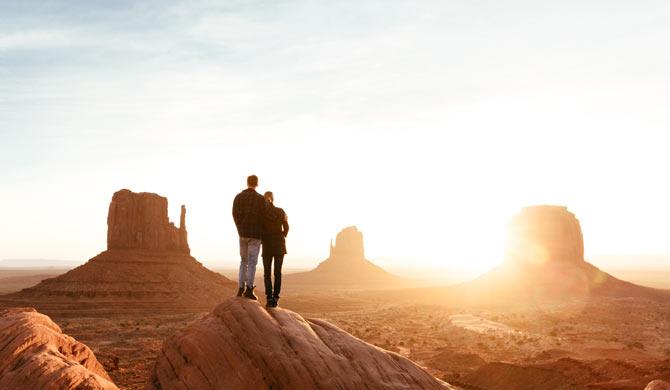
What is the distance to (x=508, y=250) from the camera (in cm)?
9675

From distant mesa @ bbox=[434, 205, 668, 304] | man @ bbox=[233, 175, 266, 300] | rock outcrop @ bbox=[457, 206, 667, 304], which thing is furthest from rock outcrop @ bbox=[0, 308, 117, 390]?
rock outcrop @ bbox=[457, 206, 667, 304]

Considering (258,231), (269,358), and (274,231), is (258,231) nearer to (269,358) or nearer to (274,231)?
(274,231)

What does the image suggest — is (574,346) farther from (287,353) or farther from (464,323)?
(287,353)

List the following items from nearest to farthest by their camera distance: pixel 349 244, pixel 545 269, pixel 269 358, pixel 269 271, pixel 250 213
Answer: pixel 269 358 → pixel 250 213 → pixel 269 271 → pixel 545 269 → pixel 349 244

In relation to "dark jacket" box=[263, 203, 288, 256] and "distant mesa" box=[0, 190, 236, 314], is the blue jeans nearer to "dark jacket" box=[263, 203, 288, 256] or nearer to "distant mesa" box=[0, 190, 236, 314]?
"dark jacket" box=[263, 203, 288, 256]

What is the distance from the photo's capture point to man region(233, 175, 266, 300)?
39.7 ft

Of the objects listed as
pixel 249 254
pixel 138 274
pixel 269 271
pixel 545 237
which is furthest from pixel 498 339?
pixel 545 237

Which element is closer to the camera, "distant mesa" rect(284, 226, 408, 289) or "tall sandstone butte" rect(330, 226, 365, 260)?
"distant mesa" rect(284, 226, 408, 289)

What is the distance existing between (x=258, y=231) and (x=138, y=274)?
62165 millimetres

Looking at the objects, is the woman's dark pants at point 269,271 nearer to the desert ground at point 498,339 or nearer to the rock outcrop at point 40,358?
the rock outcrop at point 40,358

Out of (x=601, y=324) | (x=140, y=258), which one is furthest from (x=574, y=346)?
(x=140, y=258)

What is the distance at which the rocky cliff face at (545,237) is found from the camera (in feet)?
297

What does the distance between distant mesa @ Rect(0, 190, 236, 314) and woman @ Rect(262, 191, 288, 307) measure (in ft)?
175

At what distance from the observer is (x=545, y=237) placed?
90.9 meters
